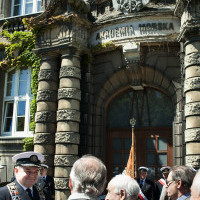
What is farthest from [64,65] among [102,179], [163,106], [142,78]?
[102,179]

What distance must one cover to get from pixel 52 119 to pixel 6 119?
324 centimetres

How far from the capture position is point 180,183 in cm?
381

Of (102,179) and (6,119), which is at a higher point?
(6,119)

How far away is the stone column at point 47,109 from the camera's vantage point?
1039cm

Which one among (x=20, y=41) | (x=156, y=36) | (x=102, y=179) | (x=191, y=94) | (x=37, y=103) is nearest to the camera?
(x=102, y=179)

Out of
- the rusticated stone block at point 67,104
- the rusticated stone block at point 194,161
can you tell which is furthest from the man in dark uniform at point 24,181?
the rusticated stone block at point 67,104

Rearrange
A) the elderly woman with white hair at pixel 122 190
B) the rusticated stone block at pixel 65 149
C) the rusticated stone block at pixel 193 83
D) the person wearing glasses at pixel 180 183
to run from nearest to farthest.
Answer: the elderly woman with white hair at pixel 122 190, the person wearing glasses at pixel 180 183, the rusticated stone block at pixel 193 83, the rusticated stone block at pixel 65 149

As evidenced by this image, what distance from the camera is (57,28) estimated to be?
10.9 metres

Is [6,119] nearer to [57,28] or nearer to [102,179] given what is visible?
[57,28]

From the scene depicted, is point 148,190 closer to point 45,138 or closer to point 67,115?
point 67,115

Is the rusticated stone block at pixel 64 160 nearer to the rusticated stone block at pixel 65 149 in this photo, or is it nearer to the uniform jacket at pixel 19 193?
the rusticated stone block at pixel 65 149

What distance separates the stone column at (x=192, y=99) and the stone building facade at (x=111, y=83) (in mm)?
219

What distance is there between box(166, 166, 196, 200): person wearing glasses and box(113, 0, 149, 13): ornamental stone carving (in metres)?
7.46

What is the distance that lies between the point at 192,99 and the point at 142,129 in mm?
2615
